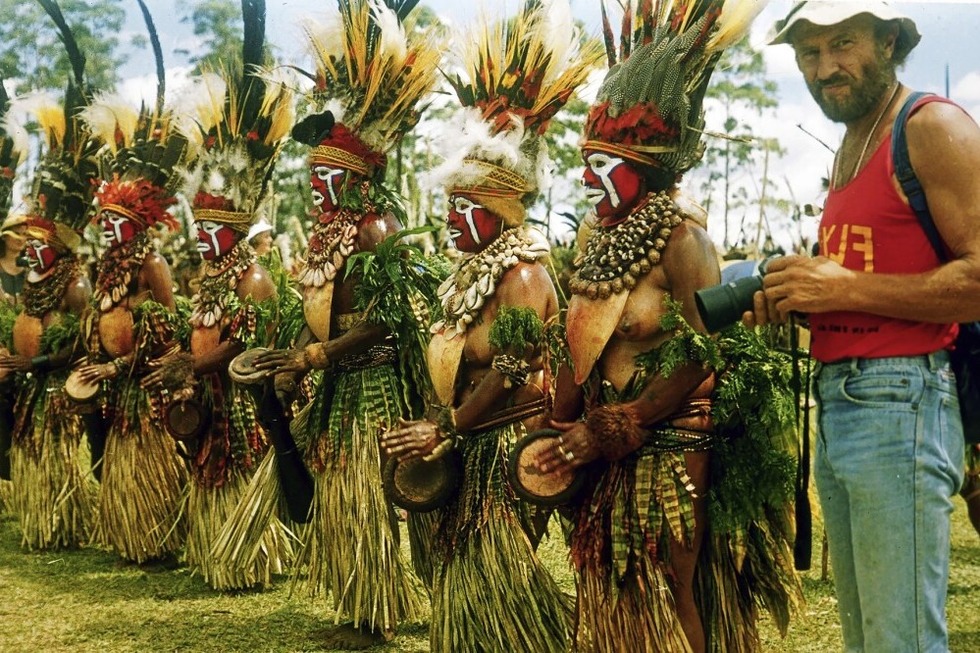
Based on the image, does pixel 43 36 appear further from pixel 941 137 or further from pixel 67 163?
pixel 941 137

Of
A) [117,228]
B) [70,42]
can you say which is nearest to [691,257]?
[117,228]

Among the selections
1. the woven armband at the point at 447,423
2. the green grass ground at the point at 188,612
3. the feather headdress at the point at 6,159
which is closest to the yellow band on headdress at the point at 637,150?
the woven armband at the point at 447,423

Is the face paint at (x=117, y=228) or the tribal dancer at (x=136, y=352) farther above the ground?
the face paint at (x=117, y=228)

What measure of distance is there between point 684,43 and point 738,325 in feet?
2.89

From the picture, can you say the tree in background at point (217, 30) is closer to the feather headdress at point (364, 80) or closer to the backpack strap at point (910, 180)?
the feather headdress at point (364, 80)

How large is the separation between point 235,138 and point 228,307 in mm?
895

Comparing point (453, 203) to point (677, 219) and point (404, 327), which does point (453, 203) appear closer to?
point (404, 327)

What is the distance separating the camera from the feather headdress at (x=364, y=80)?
4.45 m

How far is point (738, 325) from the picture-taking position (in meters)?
3.09

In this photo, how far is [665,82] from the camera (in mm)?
3127

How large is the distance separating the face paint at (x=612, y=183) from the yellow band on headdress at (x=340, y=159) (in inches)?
61.3

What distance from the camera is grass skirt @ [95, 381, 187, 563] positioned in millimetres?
5828

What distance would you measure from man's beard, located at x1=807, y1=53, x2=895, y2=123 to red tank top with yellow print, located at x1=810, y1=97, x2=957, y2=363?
0.49 ft

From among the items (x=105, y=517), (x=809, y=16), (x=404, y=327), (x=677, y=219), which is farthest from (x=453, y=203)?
(x=105, y=517)
